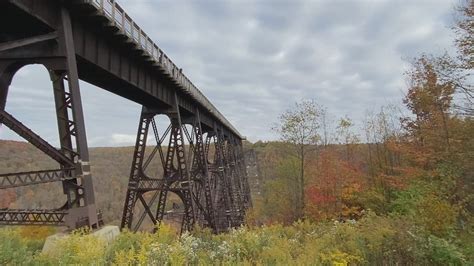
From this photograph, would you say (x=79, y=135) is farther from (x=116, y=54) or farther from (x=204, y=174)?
(x=204, y=174)

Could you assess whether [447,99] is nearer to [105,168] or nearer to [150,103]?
[150,103]

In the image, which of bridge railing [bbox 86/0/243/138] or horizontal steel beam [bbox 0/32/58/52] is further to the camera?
bridge railing [bbox 86/0/243/138]

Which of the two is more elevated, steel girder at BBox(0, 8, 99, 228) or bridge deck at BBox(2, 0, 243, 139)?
bridge deck at BBox(2, 0, 243, 139)

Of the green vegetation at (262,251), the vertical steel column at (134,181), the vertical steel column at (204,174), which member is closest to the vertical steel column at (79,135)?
the green vegetation at (262,251)

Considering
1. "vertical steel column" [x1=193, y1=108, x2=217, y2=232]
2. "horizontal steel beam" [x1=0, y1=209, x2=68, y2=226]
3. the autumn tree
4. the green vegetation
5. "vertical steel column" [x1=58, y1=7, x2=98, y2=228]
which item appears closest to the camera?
the green vegetation

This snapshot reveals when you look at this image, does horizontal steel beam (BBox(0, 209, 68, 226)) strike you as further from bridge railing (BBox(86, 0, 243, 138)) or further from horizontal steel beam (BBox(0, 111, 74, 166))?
bridge railing (BBox(86, 0, 243, 138))

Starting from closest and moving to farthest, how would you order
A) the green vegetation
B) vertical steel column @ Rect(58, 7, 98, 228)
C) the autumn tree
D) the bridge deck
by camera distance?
the green vegetation → vertical steel column @ Rect(58, 7, 98, 228) → the bridge deck → the autumn tree

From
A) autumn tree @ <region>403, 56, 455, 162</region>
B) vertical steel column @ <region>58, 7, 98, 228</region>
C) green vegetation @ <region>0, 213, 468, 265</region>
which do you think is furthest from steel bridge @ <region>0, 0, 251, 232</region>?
autumn tree @ <region>403, 56, 455, 162</region>

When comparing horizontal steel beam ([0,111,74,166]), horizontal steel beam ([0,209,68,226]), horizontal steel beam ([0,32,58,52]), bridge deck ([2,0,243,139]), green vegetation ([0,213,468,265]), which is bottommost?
green vegetation ([0,213,468,265])

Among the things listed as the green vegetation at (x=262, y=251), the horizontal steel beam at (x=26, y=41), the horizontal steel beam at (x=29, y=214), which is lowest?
the green vegetation at (x=262, y=251)

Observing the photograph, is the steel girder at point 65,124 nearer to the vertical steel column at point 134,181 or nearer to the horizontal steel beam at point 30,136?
the horizontal steel beam at point 30,136

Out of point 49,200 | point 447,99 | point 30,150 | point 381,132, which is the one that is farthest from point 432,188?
point 30,150

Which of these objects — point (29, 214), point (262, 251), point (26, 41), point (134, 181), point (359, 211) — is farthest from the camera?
point (359, 211)

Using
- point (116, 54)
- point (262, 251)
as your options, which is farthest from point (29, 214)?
point (116, 54)
